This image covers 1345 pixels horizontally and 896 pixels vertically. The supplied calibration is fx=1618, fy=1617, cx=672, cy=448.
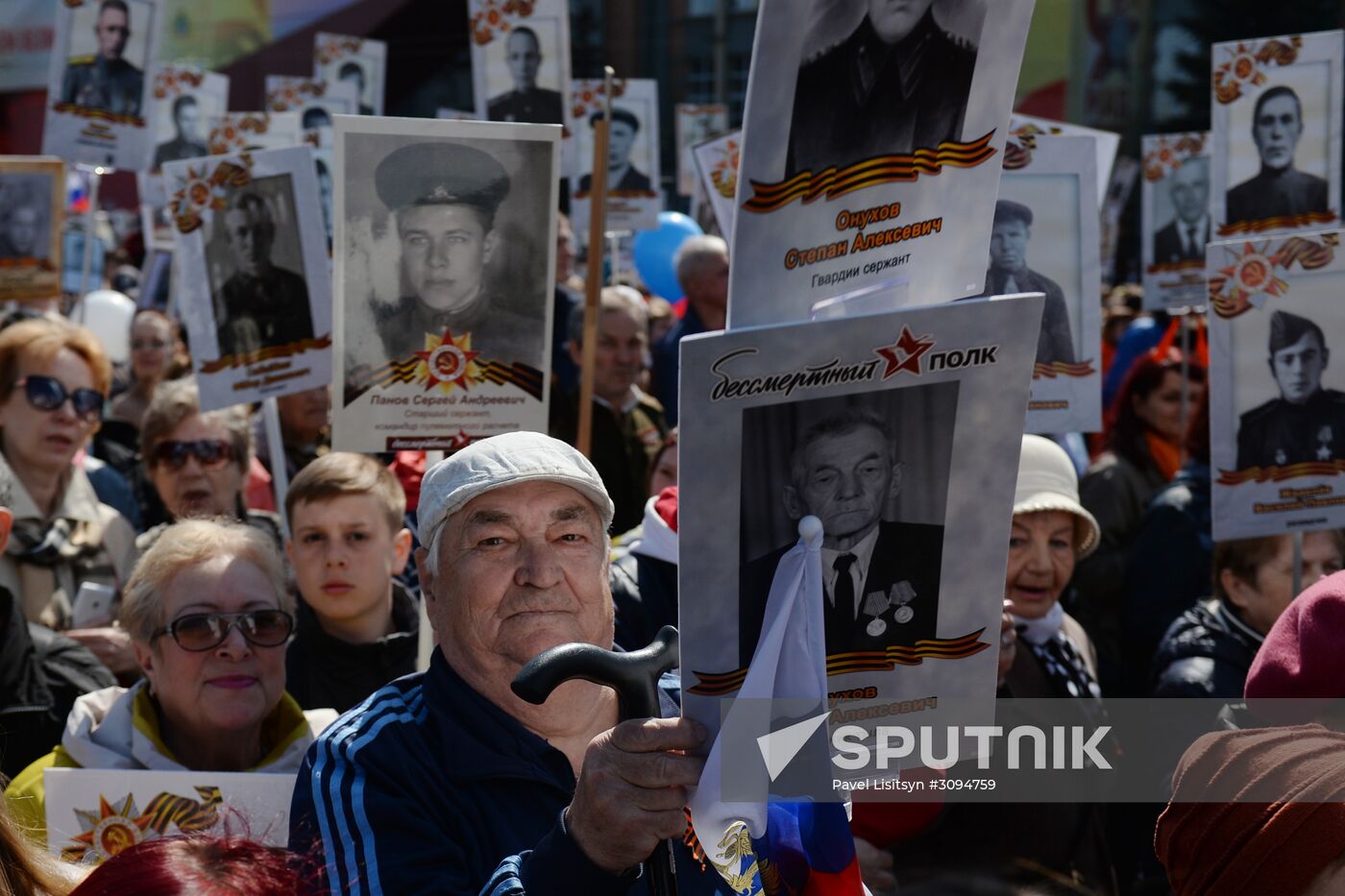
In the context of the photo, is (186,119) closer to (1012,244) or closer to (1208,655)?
(1012,244)

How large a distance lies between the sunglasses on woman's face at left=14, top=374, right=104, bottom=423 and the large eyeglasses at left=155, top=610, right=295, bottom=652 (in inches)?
73.4

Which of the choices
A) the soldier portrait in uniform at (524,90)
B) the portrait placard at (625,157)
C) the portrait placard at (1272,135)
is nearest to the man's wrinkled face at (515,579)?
the portrait placard at (1272,135)

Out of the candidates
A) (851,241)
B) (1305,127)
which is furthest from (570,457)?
(1305,127)

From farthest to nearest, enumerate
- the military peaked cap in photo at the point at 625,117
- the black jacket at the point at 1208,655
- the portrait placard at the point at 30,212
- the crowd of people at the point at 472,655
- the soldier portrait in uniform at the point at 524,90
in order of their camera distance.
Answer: the military peaked cap in photo at the point at 625,117
the soldier portrait in uniform at the point at 524,90
the portrait placard at the point at 30,212
the black jacket at the point at 1208,655
the crowd of people at the point at 472,655

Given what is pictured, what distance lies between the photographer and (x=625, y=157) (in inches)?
427

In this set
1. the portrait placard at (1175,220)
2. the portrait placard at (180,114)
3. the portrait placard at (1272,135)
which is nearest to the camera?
the portrait placard at (1272,135)

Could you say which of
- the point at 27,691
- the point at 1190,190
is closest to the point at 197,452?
the point at 27,691

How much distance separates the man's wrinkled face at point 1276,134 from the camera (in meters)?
6.68

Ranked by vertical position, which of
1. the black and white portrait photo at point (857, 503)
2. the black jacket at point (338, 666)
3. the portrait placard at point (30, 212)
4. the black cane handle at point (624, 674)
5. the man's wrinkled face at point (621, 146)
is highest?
the man's wrinkled face at point (621, 146)

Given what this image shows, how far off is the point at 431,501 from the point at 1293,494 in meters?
2.68

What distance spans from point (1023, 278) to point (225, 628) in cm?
273

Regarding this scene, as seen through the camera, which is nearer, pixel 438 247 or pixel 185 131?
pixel 438 247

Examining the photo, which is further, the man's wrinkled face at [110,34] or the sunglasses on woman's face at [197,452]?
the man's wrinkled face at [110,34]

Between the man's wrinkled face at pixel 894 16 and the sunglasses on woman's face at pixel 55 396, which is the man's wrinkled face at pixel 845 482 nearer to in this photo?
the man's wrinkled face at pixel 894 16
